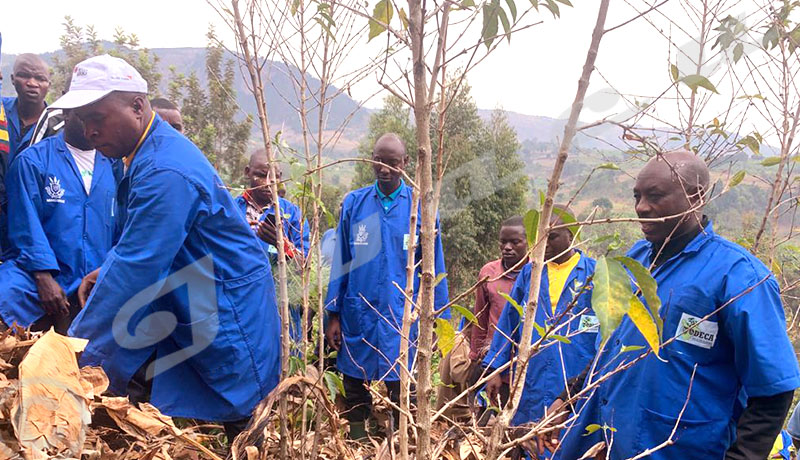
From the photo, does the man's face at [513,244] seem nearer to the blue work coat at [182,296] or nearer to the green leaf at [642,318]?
the blue work coat at [182,296]

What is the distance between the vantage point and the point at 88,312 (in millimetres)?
1847

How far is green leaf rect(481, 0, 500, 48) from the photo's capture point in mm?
1177

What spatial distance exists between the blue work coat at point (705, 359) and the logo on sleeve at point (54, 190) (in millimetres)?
2685

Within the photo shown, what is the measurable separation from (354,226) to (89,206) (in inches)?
64.0

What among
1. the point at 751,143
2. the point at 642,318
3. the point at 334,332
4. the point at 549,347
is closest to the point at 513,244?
the point at 549,347

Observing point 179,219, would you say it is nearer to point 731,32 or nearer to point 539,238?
point 539,238

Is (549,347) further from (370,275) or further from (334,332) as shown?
(334,332)

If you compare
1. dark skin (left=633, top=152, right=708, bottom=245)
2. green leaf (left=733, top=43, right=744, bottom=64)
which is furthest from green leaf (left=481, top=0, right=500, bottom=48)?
green leaf (left=733, top=43, right=744, bottom=64)

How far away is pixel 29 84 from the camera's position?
334 centimetres

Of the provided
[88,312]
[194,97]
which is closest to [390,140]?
[88,312]

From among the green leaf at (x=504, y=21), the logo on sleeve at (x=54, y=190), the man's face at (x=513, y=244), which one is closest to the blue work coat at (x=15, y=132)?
the logo on sleeve at (x=54, y=190)

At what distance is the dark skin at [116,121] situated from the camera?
78.3 inches

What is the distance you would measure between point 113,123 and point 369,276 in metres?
2.11

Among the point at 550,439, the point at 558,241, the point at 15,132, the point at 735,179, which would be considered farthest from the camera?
the point at 15,132
